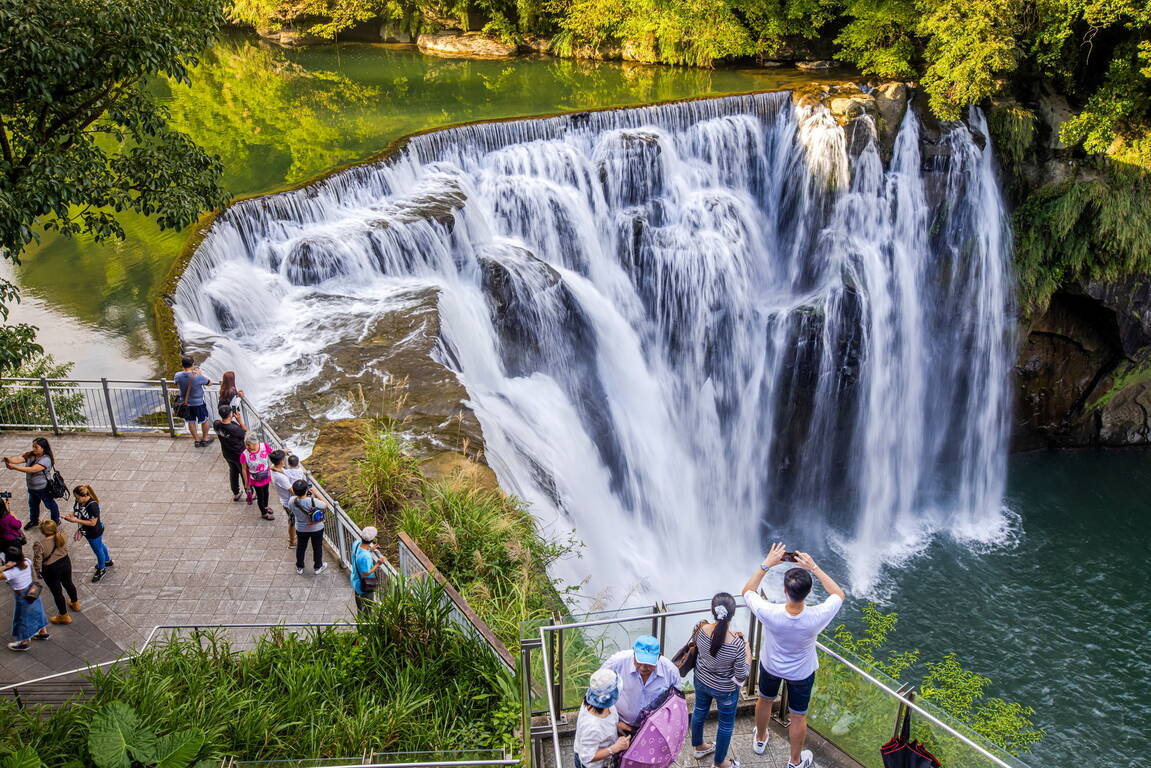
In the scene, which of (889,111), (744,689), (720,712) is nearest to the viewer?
(720,712)

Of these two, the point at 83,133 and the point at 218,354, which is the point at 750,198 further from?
the point at 83,133

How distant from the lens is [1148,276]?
23.4m

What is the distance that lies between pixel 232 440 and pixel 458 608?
4.50 meters

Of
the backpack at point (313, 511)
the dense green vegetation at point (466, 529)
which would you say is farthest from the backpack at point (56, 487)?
the dense green vegetation at point (466, 529)

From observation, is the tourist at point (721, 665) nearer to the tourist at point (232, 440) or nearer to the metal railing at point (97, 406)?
the tourist at point (232, 440)

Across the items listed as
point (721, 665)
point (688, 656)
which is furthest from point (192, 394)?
point (721, 665)

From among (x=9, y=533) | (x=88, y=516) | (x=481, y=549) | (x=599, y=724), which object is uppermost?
(x=599, y=724)

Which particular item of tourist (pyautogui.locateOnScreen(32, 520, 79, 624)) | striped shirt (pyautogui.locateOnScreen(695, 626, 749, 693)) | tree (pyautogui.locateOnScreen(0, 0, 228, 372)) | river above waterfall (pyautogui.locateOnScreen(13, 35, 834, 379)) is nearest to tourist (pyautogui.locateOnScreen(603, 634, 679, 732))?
striped shirt (pyautogui.locateOnScreen(695, 626, 749, 693))

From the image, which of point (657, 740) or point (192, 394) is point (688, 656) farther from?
point (192, 394)

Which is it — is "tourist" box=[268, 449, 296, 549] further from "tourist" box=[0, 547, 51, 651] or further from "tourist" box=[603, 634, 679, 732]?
"tourist" box=[603, 634, 679, 732]

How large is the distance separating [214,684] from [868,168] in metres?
20.7

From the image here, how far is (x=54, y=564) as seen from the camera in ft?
32.8

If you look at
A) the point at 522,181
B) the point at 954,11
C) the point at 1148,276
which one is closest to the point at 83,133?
the point at 522,181

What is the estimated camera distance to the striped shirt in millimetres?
6867
